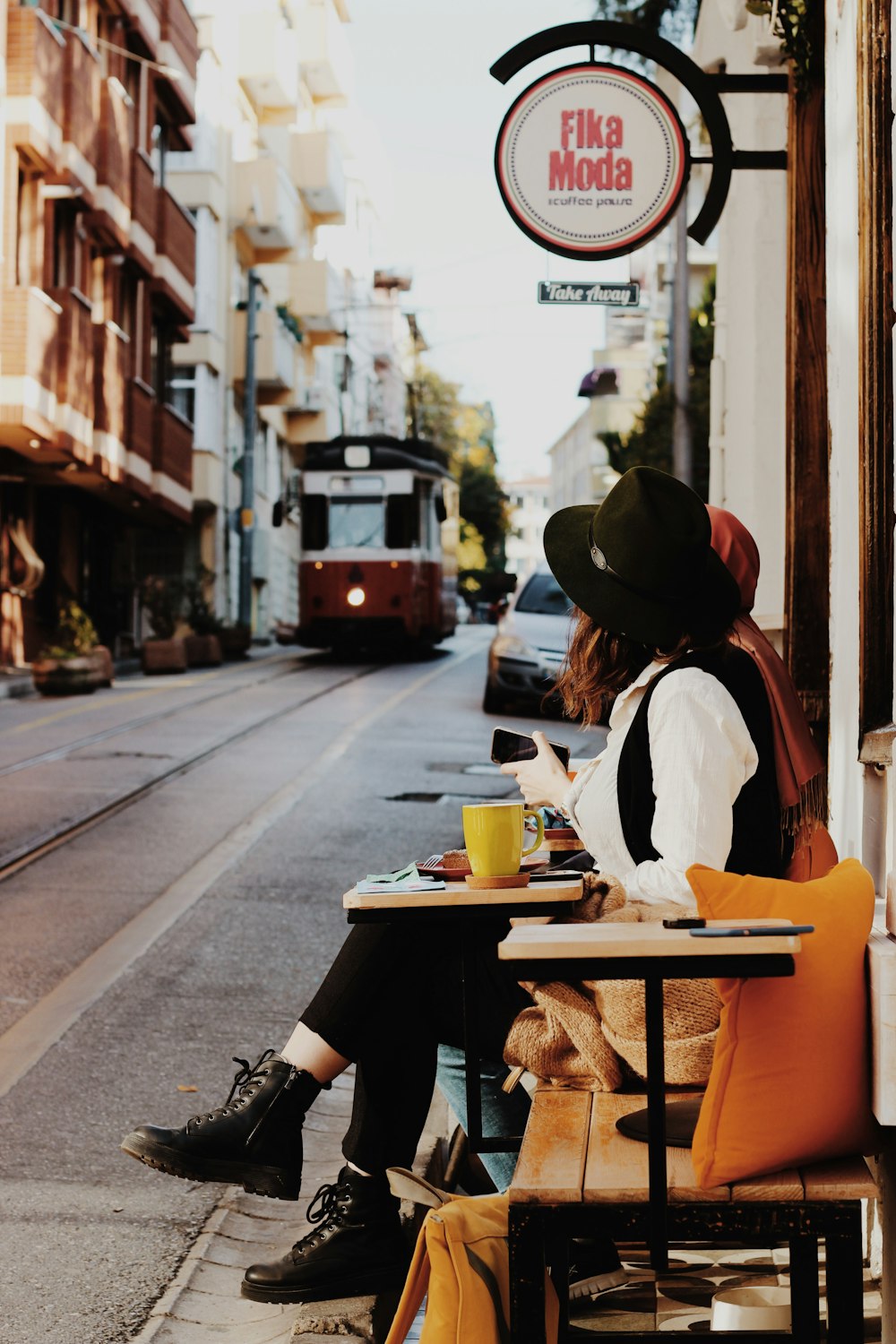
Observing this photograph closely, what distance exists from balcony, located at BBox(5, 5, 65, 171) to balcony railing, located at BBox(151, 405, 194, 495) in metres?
6.77

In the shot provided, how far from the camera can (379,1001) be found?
358 centimetres

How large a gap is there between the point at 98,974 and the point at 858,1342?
4.52m

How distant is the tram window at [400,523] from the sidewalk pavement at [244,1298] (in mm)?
22310

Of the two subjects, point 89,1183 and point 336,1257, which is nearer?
point 336,1257

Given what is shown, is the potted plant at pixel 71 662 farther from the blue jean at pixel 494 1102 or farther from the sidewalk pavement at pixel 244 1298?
the blue jean at pixel 494 1102

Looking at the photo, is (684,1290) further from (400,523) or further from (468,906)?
(400,523)

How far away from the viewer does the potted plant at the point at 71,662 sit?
2097cm

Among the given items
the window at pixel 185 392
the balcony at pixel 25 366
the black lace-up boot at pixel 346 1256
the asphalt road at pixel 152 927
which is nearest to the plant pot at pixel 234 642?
the window at pixel 185 392

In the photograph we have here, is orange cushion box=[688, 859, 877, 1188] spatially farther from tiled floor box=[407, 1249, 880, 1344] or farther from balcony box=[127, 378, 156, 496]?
balcony box=[127, 378, 156, 496]

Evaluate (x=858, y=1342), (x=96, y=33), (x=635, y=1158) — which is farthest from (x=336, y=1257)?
(x=96, y=33)

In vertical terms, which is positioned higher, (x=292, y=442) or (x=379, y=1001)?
(x=292, y=442)

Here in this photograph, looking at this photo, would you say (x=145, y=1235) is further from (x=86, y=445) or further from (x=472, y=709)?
(x=86, y=445)

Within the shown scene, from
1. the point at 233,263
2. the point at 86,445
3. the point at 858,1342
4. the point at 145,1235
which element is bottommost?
the point at 145,1235

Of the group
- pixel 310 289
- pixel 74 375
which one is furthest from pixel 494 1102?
pixel 310 289
